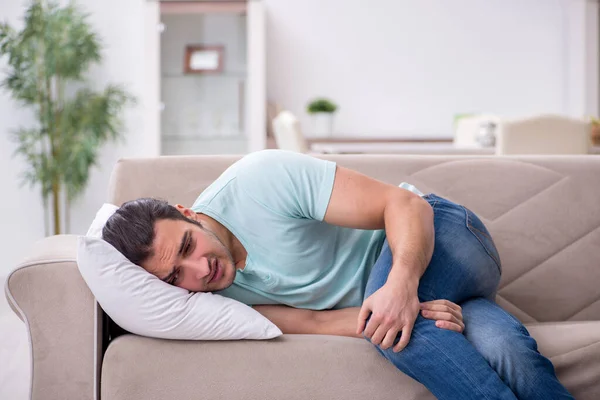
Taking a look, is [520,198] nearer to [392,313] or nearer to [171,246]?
[392,313]

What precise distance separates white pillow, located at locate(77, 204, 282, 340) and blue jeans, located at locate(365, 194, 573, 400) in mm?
287

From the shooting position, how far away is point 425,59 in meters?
5.54

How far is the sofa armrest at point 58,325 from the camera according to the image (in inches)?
58.9

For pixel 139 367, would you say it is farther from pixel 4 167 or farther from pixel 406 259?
pixel 4 167

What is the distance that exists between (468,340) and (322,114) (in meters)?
4.00

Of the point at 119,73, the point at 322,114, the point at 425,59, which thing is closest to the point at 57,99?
the point at 119,73

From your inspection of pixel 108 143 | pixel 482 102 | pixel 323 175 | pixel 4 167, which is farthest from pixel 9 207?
pixel 323 175

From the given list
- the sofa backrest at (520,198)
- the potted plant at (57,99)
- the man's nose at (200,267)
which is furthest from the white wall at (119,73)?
the man's nose at (200,267)

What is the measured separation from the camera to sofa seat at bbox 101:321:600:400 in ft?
4.81

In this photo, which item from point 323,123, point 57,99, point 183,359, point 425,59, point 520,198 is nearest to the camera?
→ point 183,359

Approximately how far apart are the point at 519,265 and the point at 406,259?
2.20 ft

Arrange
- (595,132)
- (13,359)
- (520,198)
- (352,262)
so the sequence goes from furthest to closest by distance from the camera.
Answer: (595,132)
(13,359)
(520,198)
(352,262)

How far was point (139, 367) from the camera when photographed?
1.47 metres

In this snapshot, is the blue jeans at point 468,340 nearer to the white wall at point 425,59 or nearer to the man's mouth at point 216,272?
the man's mouth at point 216,272
